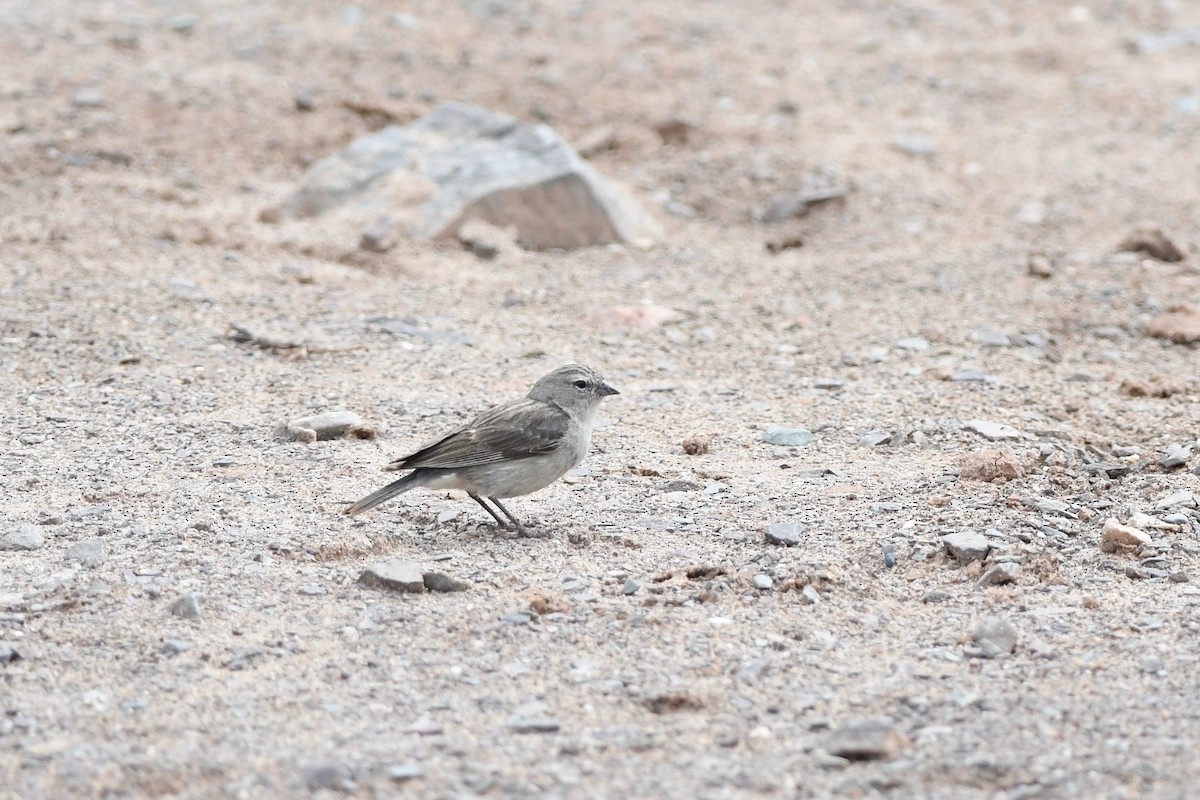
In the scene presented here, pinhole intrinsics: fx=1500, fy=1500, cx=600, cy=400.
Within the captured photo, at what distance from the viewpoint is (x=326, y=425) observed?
7516 mm

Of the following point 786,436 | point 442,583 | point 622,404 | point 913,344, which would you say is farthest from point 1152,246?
point 442,583

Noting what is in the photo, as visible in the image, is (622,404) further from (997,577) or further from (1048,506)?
(997,577)

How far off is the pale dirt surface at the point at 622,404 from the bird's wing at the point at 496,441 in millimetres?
334

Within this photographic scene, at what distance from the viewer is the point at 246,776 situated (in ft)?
14.0

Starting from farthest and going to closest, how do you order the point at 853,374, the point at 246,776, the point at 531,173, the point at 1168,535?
the point at 531,173, the point at 853,374, the point at 1168,535, the point at 246,776

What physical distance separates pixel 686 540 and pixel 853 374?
2933 mm

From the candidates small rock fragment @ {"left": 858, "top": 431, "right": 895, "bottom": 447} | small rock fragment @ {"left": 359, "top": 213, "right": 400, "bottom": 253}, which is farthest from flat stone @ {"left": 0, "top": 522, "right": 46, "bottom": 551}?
small rock fragment @ {"left": 359, "top": 213, "right": 400, "bottom": 253}

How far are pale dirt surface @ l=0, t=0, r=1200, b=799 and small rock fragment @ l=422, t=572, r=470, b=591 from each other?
0.09 metres

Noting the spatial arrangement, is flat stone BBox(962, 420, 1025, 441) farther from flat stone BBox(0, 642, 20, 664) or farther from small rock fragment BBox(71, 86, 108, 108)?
small rock fragment BBox(71, 86, 108, 108)

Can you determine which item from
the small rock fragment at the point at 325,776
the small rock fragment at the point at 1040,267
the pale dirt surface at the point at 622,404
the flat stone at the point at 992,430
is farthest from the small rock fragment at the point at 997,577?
the small rock fragment at the point at 1040,267

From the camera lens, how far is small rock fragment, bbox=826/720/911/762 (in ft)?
14.5

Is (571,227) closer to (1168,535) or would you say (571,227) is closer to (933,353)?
(933,353)

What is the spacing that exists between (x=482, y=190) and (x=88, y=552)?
572 centimetres

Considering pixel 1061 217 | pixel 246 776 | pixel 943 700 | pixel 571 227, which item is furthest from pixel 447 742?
pixel 1061 217
